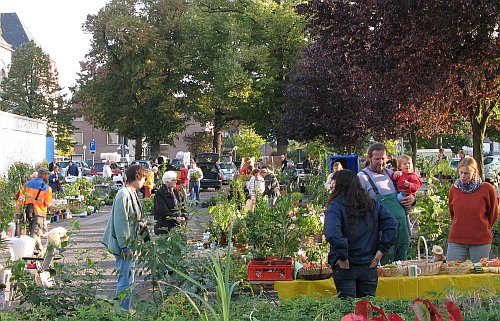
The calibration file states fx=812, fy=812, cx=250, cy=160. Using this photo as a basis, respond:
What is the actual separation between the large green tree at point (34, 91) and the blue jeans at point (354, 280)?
6265cm

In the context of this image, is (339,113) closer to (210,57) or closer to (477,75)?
(477,75)

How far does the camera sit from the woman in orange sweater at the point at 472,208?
28.6 feet

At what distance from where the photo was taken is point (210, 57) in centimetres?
5241

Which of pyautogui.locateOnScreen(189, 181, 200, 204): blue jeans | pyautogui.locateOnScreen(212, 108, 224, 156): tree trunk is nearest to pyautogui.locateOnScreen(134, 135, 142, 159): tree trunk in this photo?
pyautogui.locateOnScreen(212, 108, 224, 156): tree trunk

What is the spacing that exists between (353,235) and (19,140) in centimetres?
2582

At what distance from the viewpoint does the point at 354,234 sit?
6.73 meters

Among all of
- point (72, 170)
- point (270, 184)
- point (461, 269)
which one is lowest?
point (461, 269)

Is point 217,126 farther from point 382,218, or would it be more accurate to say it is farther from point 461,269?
point 382,218

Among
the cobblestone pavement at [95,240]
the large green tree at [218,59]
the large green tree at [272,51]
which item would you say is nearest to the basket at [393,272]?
the cobblestone pavement at [95,240]

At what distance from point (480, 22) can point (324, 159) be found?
12.1m

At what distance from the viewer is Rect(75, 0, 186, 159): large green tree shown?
53656 mm

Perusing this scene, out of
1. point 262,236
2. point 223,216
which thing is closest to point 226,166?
point 223,216

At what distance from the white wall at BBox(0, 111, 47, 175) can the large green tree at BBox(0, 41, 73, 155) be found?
32.8 m

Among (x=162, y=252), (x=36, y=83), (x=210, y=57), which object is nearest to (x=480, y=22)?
(x=162, y=252)
